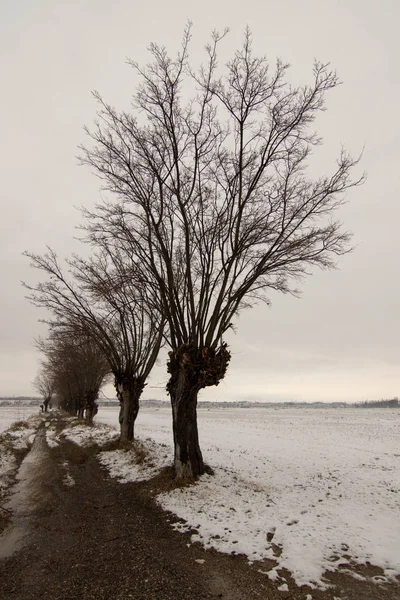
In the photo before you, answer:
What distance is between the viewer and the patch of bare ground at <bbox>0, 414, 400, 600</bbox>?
4984mm

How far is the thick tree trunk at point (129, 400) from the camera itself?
1844cm

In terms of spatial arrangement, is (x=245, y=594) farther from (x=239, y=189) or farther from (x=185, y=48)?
(x=185, y=48)

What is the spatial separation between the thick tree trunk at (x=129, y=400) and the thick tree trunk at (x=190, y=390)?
321 inches

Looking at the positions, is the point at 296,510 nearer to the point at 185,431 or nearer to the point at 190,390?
the point at 185,431

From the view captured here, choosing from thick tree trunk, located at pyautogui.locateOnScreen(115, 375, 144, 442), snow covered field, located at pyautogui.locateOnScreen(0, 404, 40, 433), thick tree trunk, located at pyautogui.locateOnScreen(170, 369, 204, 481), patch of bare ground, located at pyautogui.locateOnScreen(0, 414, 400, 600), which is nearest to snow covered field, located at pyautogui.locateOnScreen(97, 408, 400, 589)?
patch of bare ground, located at pyautogui.locateOnScreen(0, 414, 400, 600)

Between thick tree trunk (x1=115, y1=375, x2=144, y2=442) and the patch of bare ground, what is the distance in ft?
32.2

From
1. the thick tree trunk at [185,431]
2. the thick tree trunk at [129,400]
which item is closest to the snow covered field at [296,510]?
the thick tree trunk at [185,431]

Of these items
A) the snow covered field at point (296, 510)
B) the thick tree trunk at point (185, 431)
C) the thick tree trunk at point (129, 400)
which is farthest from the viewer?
the thick tree trunk at point (129, 400)

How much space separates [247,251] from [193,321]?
2934 millimetres

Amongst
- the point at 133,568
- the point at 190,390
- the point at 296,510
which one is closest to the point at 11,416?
the point at 190,390

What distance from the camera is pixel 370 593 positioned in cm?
504

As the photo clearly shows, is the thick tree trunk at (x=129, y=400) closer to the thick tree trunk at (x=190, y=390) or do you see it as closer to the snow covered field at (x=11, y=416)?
the thick tree trunk at (x=190, y=390)

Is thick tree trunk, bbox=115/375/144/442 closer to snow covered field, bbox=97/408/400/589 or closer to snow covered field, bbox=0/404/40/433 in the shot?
snow covered field, bbox=97/408/400/589

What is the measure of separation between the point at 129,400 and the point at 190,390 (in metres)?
8.95
